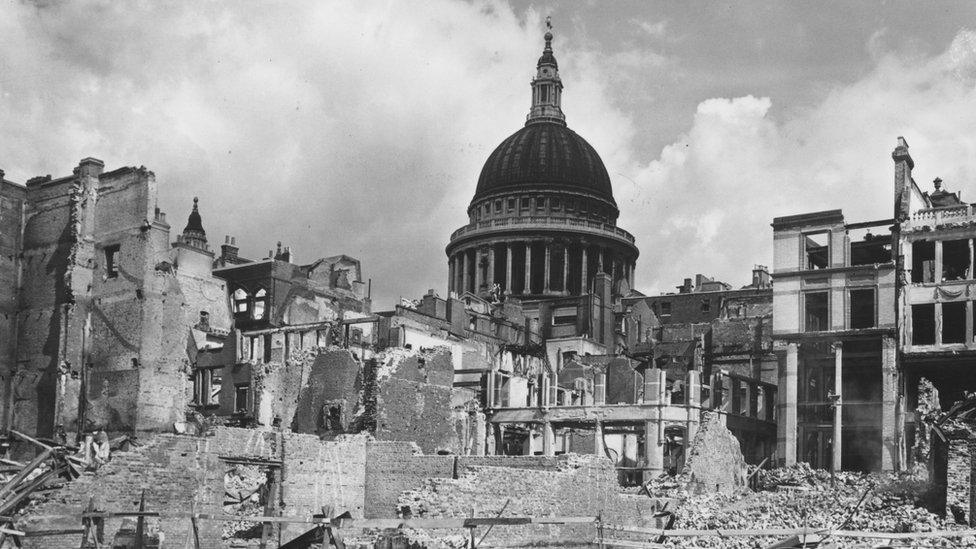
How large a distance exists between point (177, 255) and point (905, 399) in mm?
35672

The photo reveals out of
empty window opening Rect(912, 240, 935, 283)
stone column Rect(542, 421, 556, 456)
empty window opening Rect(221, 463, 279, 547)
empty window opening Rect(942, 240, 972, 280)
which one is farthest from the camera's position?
stone column Rect(542, 421, 556, 456)

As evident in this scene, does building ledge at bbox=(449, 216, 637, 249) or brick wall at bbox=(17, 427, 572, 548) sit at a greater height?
building ledge at bbox=(449, 216, 637, 249)

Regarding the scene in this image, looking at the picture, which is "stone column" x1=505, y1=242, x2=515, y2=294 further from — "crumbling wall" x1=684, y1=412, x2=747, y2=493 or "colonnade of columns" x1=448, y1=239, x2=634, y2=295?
"crumbling wall" x1=684, y1=412, x2=747, y2=493

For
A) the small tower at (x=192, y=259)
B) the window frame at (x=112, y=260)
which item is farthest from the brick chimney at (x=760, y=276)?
the window frame at (x=112, y=260)

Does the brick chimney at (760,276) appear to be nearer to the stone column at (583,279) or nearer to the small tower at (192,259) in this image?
the stone column at (583,279)

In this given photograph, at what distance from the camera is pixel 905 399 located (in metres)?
48.8

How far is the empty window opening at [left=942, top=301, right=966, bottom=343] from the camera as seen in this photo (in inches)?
1916

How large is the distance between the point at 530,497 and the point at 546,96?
7842 cm

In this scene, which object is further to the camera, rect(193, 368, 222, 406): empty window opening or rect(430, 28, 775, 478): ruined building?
rect(193, 368, 222, 406): empty window opening

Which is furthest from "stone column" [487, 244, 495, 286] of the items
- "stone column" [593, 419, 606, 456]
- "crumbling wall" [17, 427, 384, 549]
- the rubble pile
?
"crumbling wall" [17, 427, 384, 549]

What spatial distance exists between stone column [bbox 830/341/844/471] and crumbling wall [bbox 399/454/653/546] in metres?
14.8

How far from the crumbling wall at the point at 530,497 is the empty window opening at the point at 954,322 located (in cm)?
1974

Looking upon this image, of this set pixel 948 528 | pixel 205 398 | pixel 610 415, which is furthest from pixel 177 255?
pixel 948 528

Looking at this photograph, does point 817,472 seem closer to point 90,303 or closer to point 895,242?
point 895,242
